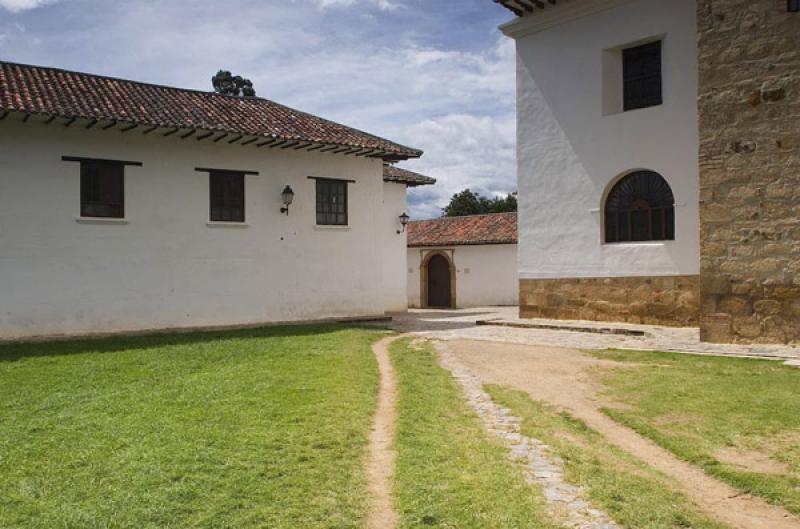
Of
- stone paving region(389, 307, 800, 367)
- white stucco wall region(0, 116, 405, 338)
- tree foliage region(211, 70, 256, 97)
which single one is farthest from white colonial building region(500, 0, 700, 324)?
tree foliage region(211, 70, 256, 97)

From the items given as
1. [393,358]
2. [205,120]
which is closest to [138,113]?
[205,120]

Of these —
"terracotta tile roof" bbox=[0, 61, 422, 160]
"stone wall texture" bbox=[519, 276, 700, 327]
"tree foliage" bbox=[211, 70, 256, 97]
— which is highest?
"tree foliage" bbox=[211, 70, 256, 97]

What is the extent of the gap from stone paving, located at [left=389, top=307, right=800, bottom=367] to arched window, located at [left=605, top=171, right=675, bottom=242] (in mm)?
1726

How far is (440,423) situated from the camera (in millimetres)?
5434

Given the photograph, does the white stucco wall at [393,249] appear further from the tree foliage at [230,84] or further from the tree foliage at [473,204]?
the tree foliage at [473,204]

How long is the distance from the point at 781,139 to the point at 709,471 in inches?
261

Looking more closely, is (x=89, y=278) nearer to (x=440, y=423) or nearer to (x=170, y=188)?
(x=170, y=188)

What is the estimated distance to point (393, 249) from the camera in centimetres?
1820

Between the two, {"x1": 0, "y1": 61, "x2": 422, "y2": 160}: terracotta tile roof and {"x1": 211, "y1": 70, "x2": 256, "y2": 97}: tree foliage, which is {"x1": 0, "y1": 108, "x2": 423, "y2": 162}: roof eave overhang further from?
{"x1": 211, "y1": 70, "x2": 256, "y2": 97}: tree foliage

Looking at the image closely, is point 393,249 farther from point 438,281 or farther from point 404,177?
point 438,281

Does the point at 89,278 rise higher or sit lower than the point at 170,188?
lower

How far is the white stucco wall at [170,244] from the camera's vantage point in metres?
11.3

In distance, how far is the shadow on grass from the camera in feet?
32.1

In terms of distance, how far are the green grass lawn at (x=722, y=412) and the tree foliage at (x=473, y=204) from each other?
47459mm
